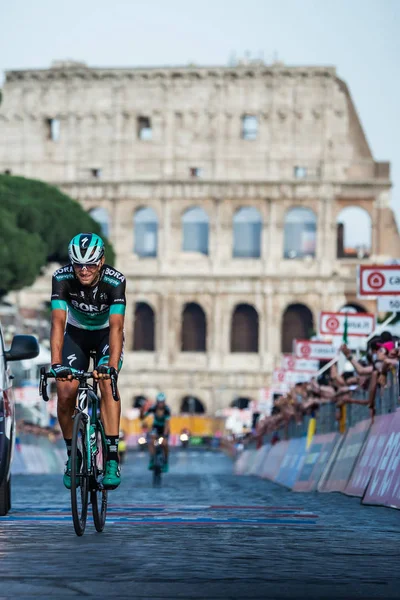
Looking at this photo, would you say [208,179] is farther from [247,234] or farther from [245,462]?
[245,462]

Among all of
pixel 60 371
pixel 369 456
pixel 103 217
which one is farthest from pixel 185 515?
pixel 103 217

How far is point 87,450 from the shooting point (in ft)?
30.3

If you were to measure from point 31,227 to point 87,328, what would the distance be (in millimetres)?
58698

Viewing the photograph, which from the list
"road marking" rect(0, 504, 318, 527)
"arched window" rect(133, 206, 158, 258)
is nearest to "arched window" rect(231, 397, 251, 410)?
"arched window" rect(133, 206, 158, 258)

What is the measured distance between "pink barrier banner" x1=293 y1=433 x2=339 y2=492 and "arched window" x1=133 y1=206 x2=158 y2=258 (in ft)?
261

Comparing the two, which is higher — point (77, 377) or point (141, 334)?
point (141, 334)

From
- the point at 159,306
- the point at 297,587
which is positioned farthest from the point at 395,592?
the point at 159,306

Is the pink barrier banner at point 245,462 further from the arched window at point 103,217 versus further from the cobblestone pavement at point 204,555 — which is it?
the arched window at point 103,217

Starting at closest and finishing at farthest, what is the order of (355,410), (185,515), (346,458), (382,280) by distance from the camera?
(185,515) → (346,458) → (355,410) → (382,280)

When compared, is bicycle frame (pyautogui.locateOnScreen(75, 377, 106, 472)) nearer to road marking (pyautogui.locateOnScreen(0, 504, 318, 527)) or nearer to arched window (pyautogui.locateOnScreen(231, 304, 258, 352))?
road marking (pyautogui.locateOnScreen(0, 504, 318, 527))

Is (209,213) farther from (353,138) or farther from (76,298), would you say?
(76,298)

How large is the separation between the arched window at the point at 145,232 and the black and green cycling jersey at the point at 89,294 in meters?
92.0

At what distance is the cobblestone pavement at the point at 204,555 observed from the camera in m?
6.53

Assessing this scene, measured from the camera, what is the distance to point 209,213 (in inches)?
3999
